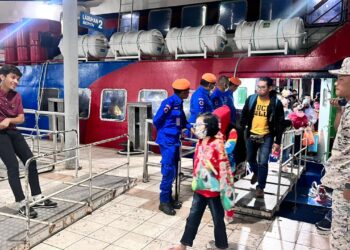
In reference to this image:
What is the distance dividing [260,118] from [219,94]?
41.6 inches

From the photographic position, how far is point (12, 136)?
3910mm

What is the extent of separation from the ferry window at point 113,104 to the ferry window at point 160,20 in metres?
2.59

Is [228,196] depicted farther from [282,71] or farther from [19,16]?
[19,16]

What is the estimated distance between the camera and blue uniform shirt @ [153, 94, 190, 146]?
14.3ft

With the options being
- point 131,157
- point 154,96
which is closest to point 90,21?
point 154,96

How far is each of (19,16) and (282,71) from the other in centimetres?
1151

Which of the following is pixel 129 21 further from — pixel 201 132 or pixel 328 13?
pixel 201 132

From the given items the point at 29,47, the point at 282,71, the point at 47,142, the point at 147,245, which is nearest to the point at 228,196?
the point at 147,245

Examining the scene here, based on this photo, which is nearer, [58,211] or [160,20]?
[58,211]

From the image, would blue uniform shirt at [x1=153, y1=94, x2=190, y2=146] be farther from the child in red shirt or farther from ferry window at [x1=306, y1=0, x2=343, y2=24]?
ferry window at [x1=306, y1=0, x2=343, y2=24]

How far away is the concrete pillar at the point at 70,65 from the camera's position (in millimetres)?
6512

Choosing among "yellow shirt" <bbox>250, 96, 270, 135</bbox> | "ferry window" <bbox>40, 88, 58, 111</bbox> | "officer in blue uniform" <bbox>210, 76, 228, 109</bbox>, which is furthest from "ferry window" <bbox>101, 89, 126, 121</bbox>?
"yellow shirt" <bbox>250, 96, 270, 135</bbox>

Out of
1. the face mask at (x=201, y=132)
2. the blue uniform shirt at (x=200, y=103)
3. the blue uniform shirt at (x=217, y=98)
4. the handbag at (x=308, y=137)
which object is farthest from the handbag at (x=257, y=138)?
the handbag at (x=308, y=137)

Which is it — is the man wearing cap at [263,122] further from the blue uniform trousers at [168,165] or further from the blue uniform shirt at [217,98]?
the blue uniform trousers at [168,165]
